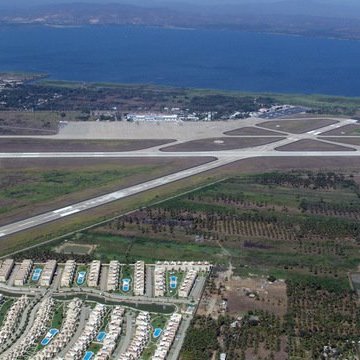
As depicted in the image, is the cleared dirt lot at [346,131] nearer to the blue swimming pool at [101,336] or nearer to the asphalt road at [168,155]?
the asphalt road at [168,155]

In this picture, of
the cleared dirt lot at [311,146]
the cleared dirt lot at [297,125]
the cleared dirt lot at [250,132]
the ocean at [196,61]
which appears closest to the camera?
the cleared dirt lot at [311,146]

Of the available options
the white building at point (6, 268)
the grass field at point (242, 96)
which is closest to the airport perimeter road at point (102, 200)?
the white building at point (6, 268)

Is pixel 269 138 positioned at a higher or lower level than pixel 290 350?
higher

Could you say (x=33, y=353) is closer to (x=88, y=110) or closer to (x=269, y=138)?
(x=269, y=138)

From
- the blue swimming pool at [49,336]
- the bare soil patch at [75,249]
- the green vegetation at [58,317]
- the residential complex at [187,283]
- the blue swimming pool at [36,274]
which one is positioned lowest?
the blue swimming pool at [49,336]

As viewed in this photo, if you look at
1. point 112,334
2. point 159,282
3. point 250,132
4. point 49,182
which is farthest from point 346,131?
point 112,334

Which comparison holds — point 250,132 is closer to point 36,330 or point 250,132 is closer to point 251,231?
point 251,231

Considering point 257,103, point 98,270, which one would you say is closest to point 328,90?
point 257,103
